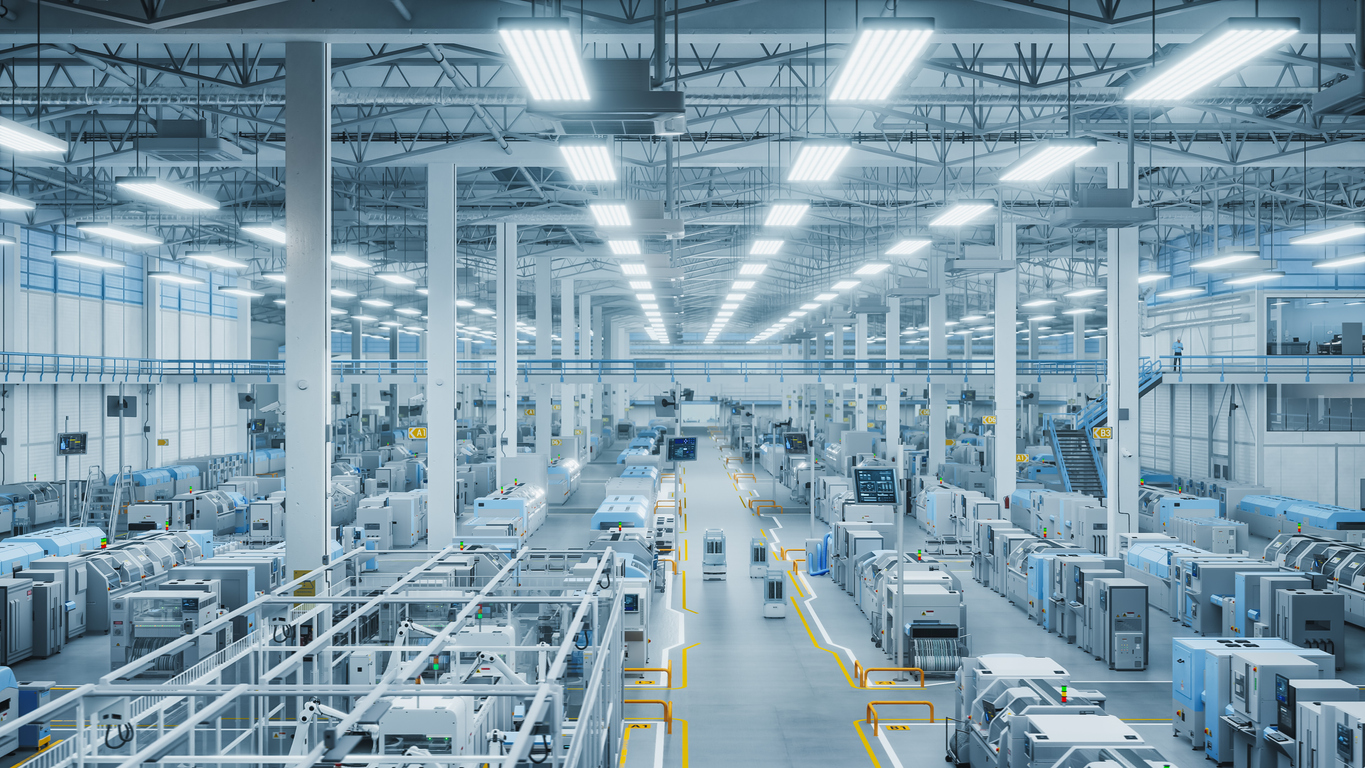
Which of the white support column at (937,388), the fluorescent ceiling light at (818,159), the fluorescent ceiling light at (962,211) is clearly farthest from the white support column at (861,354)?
the fluorescent ceiling light at (818,159)

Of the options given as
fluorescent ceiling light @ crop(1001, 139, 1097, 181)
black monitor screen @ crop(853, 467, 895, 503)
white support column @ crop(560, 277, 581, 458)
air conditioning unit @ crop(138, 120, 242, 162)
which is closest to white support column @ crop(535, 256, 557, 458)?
white support column @ crop(560, 277, 581, 458)

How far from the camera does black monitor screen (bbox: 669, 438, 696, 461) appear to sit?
2181 cm

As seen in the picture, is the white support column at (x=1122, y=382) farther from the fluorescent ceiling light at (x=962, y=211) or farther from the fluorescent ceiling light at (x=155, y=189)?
the fluorescent ceiling light at (x=155, y=189)

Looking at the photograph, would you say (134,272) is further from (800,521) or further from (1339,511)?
(1339,511)

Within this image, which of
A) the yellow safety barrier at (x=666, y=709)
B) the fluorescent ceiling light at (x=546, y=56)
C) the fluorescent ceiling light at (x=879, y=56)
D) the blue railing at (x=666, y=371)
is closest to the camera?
the fluorescent ceiling light at (x=546, y=56)

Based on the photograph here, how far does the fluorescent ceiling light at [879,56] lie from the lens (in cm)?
566

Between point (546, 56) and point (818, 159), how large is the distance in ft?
13.0

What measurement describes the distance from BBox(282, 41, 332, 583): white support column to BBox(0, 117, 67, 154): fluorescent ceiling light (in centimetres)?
268

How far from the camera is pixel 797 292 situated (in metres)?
41.8

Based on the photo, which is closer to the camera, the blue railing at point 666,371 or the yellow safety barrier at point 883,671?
the yellow safety barrier at point 883,671

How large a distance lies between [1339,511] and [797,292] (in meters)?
24.6

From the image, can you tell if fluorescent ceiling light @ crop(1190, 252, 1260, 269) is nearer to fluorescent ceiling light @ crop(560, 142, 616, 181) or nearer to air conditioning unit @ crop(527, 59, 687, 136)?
fluorescent ceiling light @ crop(560, 142, 616, 181)

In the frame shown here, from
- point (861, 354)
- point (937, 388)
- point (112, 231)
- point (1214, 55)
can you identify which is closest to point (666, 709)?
point (1214, 55)

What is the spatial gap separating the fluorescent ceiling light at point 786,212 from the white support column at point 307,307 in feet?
19.6
